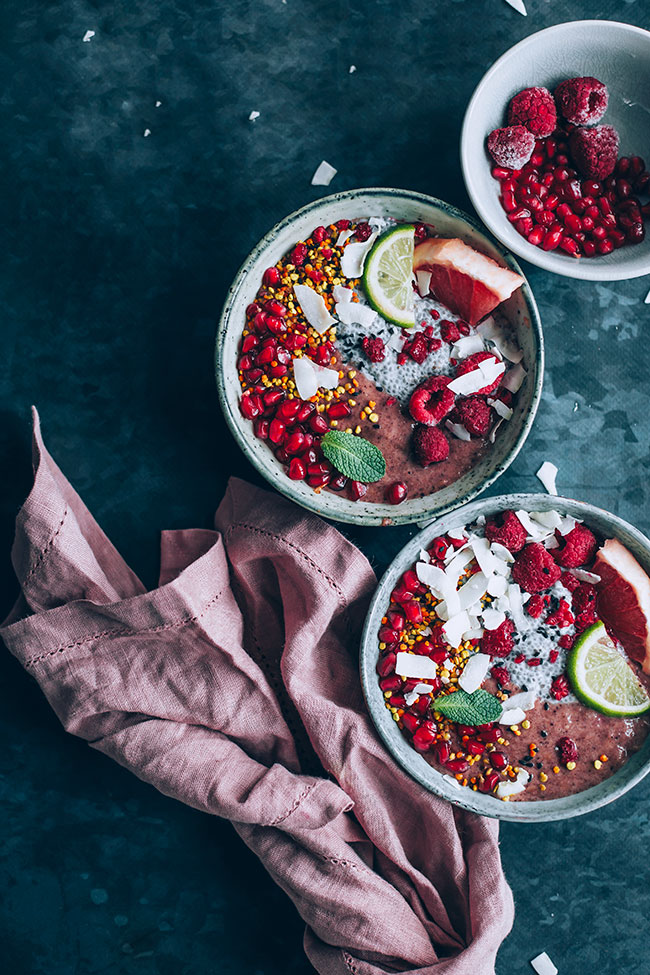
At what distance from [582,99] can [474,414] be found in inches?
32.3

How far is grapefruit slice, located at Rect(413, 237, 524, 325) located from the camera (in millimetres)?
1768

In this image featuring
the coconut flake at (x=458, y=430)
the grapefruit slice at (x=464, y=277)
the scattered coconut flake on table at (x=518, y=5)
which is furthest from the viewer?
the scattered coconut flake on table at (x=518, y=5)

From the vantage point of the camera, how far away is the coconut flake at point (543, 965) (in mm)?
2084

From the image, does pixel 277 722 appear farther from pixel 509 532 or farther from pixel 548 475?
pixel 548 475

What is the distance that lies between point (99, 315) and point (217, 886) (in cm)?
163

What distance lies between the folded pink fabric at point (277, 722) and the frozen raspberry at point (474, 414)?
17.4 inches

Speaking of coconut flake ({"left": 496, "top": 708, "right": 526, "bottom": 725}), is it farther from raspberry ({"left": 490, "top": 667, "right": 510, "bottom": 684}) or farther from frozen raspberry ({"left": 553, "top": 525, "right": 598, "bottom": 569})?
frozen raspberry ({"left": 553, "top": 525, "right": 598, "bottom": 569})

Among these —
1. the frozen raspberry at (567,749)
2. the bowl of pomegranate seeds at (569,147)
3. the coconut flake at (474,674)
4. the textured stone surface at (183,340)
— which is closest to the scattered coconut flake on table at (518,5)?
the textured stone surface at (183,340)

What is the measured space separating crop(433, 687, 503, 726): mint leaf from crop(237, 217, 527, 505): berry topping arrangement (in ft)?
1.71

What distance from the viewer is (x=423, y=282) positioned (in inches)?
73.8

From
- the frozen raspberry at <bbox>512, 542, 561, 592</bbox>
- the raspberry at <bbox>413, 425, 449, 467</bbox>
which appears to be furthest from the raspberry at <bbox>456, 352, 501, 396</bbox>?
the frozen raspberry at <bbox>512, 542, 561, 592</bbox>

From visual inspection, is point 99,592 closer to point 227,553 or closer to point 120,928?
point 227,553

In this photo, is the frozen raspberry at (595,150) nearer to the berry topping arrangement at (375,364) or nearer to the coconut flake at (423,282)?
the berry topping arrangement at (375,364)

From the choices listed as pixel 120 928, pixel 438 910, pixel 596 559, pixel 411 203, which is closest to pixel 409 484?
pixel 596 559
